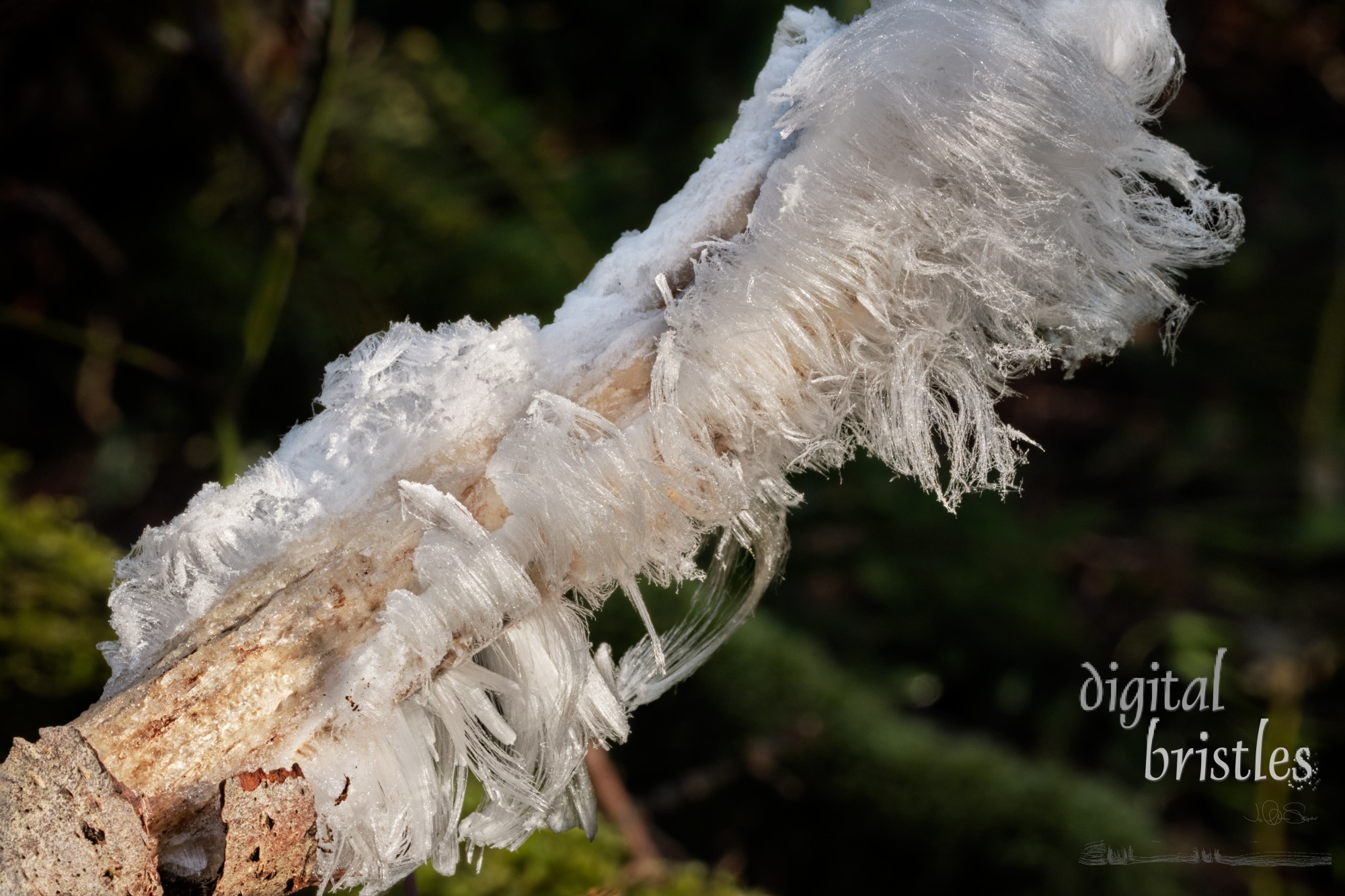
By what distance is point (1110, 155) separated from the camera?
0.27 m

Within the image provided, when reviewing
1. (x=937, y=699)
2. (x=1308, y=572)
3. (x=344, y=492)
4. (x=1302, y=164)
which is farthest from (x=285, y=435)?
(x=1302, y=164)

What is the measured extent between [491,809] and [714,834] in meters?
0.61

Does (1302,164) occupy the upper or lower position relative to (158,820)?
upper

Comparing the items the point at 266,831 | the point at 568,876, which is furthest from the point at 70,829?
the point at 568,876

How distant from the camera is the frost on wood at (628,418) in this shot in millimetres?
258

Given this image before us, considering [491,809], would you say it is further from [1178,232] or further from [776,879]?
[776,879]
